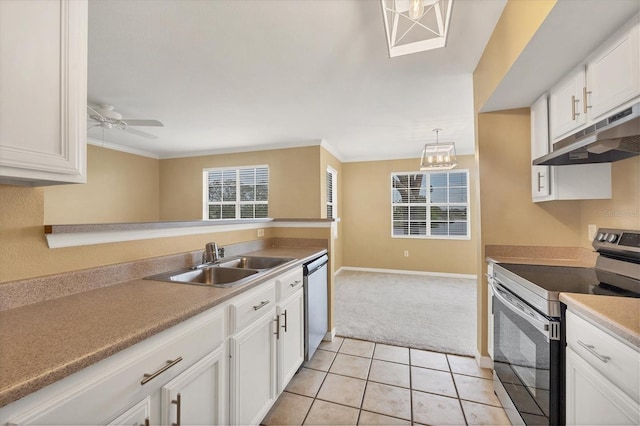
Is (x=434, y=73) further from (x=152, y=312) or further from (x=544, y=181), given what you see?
(x=152, y=312)

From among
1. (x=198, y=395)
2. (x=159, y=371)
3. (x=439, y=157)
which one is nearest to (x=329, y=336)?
(x=198, y=395)

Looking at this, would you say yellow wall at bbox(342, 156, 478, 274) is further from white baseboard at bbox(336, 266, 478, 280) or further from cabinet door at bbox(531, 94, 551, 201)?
cabinet door at bbox(531, 94, 551, 201)

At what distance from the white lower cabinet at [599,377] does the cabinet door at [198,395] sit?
1453 millimetres

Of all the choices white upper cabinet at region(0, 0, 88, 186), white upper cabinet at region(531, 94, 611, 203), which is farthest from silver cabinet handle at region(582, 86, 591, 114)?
white upper cabinet at region(0, 0, 88, 186)

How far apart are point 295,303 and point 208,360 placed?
2.83 ft

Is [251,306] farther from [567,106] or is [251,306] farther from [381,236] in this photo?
[381,236]

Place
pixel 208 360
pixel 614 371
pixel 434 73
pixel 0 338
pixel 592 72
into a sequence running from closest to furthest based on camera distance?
pixel 0 338 < pixel 614 371 < pixel 208 360 < pixel 592 72 < pixel 434 73

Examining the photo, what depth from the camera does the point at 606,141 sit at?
1224 mm

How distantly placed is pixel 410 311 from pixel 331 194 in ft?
8.97

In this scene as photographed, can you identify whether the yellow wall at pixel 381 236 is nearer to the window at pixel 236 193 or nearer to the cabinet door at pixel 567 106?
the window at pixel 236 193

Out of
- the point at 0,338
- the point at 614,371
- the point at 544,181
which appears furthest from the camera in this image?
the point at 544,181

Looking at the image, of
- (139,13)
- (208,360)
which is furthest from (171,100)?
(208,360)

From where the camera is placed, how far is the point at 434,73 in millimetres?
2361

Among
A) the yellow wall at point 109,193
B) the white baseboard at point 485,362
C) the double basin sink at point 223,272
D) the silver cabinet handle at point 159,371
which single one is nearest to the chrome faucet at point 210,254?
the double basin sink at point 223,272
